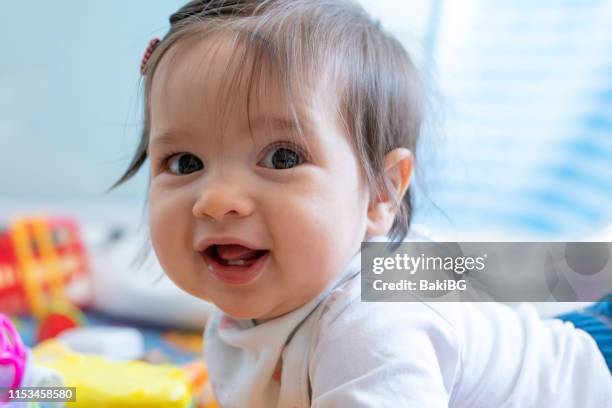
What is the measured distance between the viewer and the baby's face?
47cm

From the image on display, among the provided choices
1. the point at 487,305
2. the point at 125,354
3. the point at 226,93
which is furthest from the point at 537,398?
the point at 125,354

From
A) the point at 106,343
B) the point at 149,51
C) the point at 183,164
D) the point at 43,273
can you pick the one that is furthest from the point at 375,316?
the point at 43,273

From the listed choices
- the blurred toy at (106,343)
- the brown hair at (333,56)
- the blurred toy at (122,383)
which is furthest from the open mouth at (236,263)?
the blurred toy at (106,343)

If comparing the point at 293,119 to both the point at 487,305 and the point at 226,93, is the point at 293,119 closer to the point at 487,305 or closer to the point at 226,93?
the point at 226,93

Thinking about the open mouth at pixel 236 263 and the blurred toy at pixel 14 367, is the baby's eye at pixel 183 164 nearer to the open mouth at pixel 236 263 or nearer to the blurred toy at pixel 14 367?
the open mouth at pixel 236 263

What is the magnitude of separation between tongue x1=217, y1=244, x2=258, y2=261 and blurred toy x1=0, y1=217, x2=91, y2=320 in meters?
0.67

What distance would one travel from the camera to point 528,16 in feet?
3.97

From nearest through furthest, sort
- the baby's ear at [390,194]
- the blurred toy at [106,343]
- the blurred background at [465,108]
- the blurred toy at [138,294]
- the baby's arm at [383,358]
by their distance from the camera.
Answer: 1. the baby's arm at [383,358]
2. the baby's ear at [390,194]
3. the blurred toy at [106,343]
4. the blurred toy at [138,294]
5. the blurred background at [465,108]

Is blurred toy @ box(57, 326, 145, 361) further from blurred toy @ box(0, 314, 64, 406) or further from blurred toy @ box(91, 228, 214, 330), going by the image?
blurred toy @ box(0, 314, 64, 406)

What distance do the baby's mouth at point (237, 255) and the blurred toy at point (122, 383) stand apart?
0.76ft

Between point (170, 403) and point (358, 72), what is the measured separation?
1.23ft

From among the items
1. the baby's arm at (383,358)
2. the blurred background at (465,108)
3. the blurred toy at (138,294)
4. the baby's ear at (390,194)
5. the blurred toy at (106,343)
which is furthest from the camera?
the blurred background at (465,108)

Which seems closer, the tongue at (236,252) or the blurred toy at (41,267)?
the tongue at (236,252)

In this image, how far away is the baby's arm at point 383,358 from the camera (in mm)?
430
